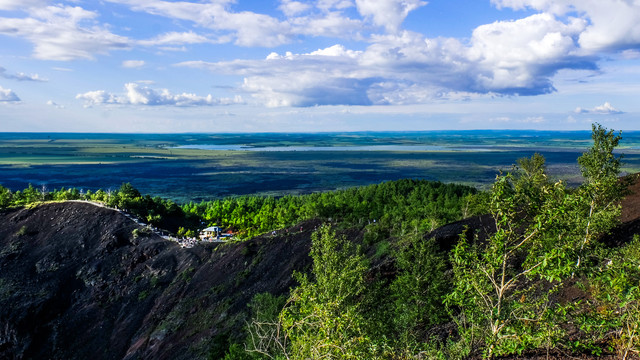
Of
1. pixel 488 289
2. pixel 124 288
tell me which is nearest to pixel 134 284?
pixel 124 288

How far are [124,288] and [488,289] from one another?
50598 millimetres

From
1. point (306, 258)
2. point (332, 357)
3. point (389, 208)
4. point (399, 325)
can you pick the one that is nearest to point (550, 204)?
point (332, 357)

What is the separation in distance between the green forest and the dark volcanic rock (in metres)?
6.00

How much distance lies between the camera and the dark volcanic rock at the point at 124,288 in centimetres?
4381

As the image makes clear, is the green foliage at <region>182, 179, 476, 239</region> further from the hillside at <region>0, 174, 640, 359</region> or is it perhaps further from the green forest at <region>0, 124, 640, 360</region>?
the hillside at <region>0, 174, 640, 359</region>

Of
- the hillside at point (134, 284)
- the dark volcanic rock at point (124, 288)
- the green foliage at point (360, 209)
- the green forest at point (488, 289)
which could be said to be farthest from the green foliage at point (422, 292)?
the green foliage at point (360, 209)

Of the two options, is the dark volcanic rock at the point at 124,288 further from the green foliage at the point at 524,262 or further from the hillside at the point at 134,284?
the green foliage at the point at 524,262

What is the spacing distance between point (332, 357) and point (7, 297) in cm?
5632

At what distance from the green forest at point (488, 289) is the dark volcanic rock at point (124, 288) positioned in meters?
6.00

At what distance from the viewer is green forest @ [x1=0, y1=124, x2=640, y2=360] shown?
12562mm

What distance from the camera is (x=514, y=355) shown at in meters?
18.1

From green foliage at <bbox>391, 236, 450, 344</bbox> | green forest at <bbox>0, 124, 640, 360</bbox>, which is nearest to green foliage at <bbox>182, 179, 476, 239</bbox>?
green forest at <bbox>0, 124, 640, 360</bbox>

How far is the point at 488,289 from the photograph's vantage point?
42.7 ft

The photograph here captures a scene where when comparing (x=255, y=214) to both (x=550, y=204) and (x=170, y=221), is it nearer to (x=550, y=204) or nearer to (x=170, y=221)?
(x=170, y=221)
